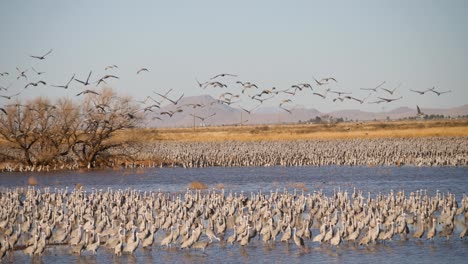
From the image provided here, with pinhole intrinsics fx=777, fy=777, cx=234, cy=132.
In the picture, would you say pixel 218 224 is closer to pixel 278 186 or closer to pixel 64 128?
pixel 278 186

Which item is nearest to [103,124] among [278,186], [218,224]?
[278,186]

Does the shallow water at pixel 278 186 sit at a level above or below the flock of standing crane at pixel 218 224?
below

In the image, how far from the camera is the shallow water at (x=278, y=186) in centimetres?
1956

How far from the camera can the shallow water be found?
19.6 m

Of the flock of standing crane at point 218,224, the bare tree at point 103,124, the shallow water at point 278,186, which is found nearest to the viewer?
the shallow water at point 278,186

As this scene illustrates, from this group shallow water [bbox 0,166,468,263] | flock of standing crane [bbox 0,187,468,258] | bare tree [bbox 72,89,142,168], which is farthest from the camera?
bare tree [bbox 72,89,142,168]

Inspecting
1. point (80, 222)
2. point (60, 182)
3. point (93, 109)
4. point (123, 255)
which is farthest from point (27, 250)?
point (93, 109)

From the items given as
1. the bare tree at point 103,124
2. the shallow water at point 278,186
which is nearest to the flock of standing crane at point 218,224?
the shallow water at point 278,186

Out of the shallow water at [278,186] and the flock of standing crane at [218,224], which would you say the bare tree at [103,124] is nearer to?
the shallow water at [278,186]

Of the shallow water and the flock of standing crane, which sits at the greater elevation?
the flock of standing crane

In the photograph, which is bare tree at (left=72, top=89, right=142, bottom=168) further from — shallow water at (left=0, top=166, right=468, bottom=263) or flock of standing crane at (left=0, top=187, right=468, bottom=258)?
flock of standing crane at (left=0, top=187, right=468, bottom=258)

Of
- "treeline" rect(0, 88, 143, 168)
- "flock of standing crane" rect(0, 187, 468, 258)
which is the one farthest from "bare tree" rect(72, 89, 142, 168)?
"flock of standing crane" rect(0, 187, 468, 258)

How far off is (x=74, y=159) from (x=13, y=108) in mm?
5405

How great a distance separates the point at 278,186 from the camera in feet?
123
